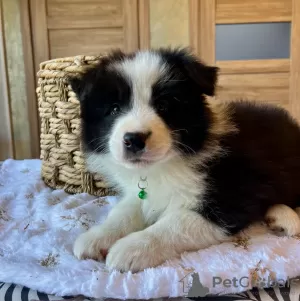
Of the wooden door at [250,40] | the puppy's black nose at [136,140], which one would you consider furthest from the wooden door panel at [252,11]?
the puppy's black nose at [136,140]

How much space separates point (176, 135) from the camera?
1.33m

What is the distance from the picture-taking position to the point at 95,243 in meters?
1.30

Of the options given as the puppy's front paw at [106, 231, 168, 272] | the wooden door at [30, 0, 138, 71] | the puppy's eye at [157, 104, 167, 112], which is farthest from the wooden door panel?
the puppy's front paw at [106, 231, 168, 272]

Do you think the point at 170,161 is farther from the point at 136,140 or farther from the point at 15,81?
the point at 15,81

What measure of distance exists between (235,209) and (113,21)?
10.1 feet

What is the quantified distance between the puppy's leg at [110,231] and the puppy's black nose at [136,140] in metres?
0.33

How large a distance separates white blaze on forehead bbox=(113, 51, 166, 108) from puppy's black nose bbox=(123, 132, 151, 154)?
150 mm

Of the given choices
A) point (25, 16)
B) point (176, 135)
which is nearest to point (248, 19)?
point (25, 16)

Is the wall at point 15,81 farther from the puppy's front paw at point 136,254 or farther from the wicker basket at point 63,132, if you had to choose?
the puppy's front paw at point 136,254

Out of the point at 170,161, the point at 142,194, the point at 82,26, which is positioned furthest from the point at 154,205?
the point at 82,26

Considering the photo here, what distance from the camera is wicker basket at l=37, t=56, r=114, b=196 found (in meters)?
1.93

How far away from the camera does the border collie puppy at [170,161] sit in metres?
1.24

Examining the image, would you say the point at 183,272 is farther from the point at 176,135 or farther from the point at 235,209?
the point at 176,135

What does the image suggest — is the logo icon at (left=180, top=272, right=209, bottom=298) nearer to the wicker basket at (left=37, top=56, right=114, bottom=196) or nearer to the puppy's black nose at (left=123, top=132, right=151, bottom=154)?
the puppy's black nose at (left=123, top=132, right=151, bottom=154)
